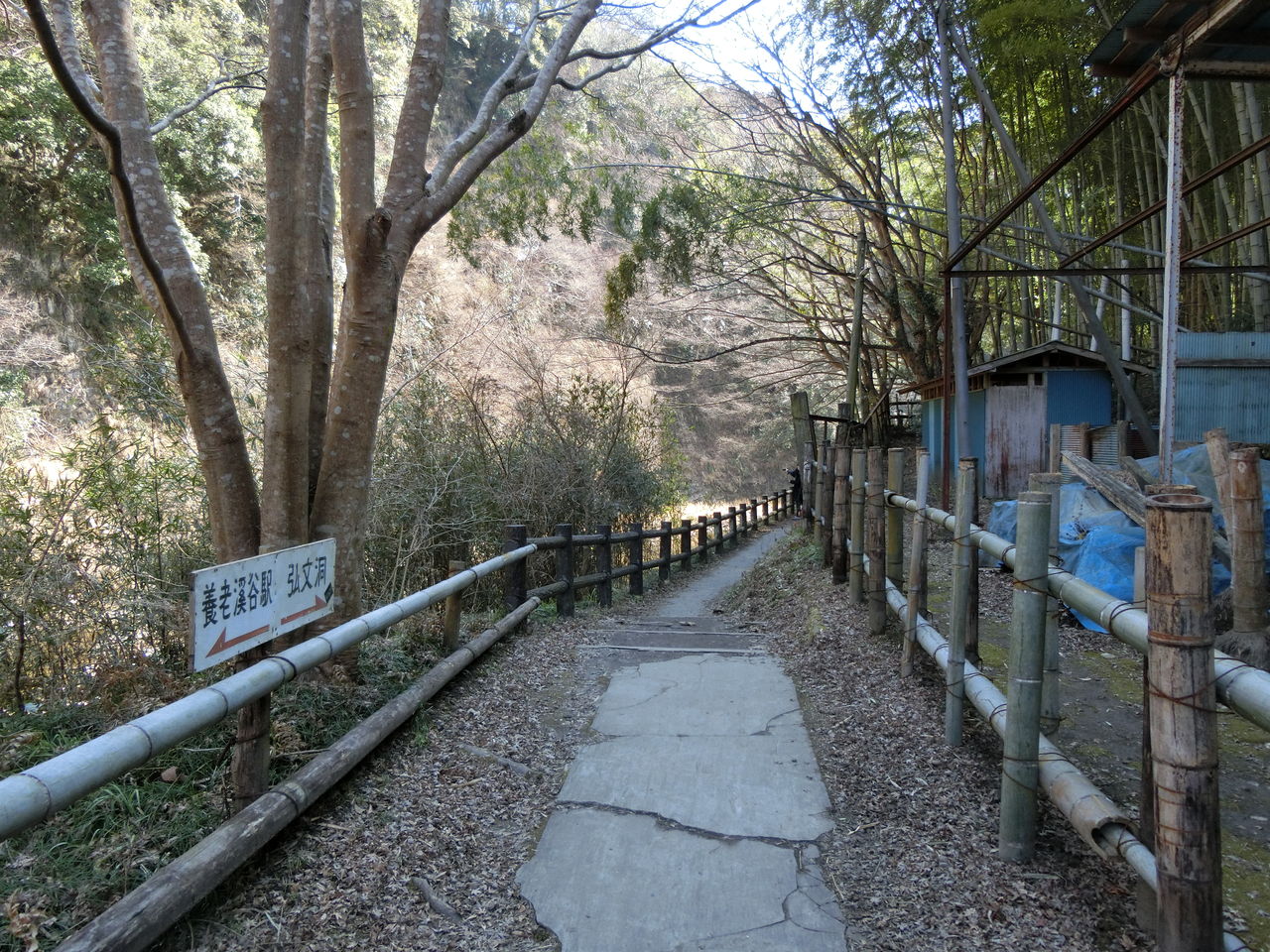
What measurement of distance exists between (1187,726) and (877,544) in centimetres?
328

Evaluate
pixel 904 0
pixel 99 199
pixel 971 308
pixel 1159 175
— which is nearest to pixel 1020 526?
pixel 1159 175

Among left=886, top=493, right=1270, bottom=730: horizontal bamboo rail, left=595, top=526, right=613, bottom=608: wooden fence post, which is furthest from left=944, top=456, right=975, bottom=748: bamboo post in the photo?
left=595, top=526, right=613, bottom=608: wooden fence post

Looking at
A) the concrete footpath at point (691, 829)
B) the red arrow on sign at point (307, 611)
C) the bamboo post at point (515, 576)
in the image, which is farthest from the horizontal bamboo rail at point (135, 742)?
the bamboo post at point (515, 576)

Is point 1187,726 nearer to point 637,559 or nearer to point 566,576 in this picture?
point 566,576

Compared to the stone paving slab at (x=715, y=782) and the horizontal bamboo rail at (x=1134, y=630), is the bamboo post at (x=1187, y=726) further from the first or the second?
the stone paving slab at (x=715, y=782)

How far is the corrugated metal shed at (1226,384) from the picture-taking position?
7625 millimetres

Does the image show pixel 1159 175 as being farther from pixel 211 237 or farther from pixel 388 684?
pixel 211 237

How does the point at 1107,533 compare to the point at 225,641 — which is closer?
the point at 225,641

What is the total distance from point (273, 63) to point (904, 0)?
9385mm

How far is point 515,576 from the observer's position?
611 cm

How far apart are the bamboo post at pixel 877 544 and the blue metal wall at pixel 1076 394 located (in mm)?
8868

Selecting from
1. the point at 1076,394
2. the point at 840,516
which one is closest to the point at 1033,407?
the point at 1076,394

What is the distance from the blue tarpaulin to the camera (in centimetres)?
559

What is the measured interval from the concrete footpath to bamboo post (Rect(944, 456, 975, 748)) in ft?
2.16
